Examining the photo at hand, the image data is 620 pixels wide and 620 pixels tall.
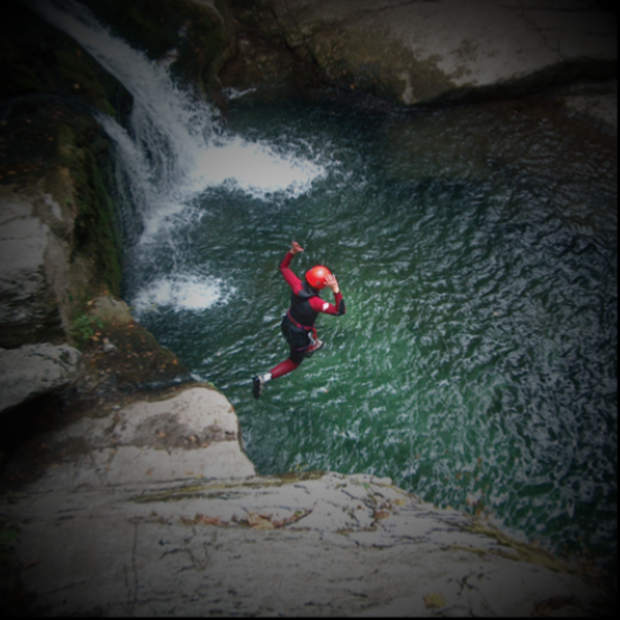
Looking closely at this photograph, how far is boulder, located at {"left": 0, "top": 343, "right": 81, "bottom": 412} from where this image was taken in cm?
316

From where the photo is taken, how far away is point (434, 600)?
2.35 m

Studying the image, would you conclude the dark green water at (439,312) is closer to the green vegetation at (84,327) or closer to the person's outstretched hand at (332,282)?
the green vegetation at (84,327)

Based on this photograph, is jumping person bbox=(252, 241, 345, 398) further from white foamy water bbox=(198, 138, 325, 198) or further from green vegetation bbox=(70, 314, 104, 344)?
white foamy water bbox=(198, 138, 325, 198)

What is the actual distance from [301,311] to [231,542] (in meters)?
2.40

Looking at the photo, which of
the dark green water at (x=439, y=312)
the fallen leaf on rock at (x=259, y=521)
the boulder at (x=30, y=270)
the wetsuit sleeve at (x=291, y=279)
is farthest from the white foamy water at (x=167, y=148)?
the fallen leaf on rock at (x=259, y=521)

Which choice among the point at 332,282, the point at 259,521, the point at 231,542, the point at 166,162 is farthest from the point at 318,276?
the point at 166,162

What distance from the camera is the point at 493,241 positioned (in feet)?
18.8

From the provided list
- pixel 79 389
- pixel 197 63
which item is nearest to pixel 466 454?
pixel 79 389

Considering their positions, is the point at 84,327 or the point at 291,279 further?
the point at 291,279

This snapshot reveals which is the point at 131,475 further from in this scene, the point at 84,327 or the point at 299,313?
the point at 299,313

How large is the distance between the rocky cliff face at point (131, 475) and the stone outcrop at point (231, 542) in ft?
0.04

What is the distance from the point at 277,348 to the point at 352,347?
41.9 inches

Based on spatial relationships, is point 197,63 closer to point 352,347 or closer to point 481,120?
point 481,120

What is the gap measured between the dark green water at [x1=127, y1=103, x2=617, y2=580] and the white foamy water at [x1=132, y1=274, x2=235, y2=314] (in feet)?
0.36
